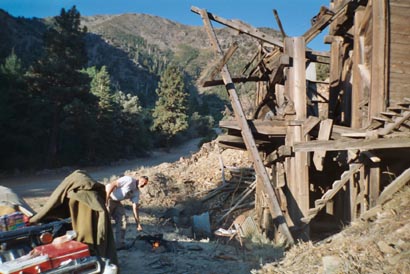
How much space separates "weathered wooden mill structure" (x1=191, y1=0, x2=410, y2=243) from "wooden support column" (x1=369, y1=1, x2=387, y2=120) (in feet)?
0.05

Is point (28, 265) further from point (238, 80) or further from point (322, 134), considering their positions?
point (238, 80)

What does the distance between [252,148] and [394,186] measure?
3.00 metres

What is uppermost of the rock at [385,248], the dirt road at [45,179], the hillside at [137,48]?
the hillside at [137,48]

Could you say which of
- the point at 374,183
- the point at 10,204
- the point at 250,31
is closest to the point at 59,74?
the point at 250,31

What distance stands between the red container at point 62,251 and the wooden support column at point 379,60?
5349 mm

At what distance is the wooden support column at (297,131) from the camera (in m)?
8.34

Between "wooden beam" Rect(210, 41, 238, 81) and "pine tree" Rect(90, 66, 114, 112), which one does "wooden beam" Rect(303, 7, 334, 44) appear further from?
"pine tree" Rect(90, 66, 114, 112)

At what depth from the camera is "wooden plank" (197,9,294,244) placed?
8289mm

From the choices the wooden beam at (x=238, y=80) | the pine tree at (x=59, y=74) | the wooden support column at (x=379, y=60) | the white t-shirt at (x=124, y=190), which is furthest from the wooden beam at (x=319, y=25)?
the pine tree at (x=59, y=74)

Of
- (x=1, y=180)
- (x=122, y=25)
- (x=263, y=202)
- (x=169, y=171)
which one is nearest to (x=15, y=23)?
(x=1, y=180)

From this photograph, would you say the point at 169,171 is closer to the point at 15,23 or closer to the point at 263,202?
A: the point at 263,202

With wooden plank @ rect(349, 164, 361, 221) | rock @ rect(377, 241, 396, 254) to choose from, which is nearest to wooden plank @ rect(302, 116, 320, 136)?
wooden plank @ rect(349, 164, 361, 221)

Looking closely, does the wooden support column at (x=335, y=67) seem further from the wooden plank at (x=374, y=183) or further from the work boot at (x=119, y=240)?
the work boot at (x=119, y=240)

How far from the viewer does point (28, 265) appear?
146 inches
